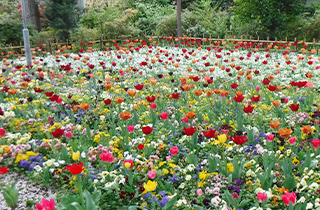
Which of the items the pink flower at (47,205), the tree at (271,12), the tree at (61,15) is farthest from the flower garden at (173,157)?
the tree at (61,15)

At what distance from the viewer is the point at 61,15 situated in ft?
56.7

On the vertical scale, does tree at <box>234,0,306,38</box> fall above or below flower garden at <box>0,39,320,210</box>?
above

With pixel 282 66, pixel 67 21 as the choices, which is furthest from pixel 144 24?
pixel 282 66

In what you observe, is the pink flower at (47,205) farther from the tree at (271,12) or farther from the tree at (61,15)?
the tree at (61,15)

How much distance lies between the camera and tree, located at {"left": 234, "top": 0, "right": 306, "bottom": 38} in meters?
15.2

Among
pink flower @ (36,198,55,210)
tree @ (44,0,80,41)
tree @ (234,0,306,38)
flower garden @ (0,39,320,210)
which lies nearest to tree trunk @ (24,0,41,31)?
tree @ (44,0,80,41)

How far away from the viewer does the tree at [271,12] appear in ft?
49.9

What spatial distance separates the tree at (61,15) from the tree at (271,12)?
9245mm

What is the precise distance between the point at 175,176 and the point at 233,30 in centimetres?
1748

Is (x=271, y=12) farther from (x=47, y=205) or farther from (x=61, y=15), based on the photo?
(x=47, y=205)

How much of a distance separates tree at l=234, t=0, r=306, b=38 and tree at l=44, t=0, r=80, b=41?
9.25 m

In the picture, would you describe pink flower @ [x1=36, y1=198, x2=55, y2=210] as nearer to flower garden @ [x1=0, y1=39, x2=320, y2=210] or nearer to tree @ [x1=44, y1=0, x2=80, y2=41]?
flower garden @ [x1=0, y1=39, x2=320, y2=210]

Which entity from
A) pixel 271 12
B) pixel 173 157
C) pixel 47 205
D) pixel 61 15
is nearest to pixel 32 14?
pixel 61 15

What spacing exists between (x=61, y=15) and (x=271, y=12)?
11375 mm
